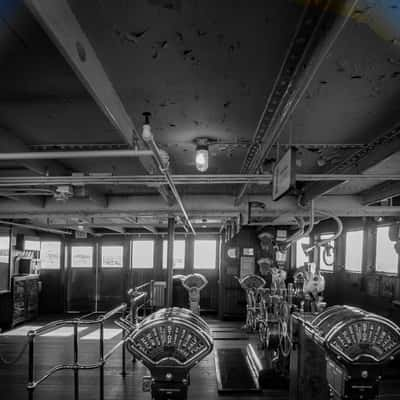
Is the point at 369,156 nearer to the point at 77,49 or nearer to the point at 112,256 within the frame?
the point at 77,49

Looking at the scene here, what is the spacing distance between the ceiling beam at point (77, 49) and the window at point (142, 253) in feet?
30.8

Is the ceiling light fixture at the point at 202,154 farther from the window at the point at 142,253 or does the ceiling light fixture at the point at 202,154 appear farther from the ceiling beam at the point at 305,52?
the window at the point at 142,253

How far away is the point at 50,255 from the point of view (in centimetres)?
1128

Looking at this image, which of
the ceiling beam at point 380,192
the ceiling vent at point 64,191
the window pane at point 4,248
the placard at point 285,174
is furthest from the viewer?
the window pane at point 4,248

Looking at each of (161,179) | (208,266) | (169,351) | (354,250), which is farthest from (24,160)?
(208,266)

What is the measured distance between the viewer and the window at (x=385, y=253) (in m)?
5.74

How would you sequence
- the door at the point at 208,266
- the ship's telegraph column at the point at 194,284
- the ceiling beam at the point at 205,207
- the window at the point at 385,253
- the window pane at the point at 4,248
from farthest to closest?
1. the door at the point at 208,266
2. the ship's telegraph column at the point at 194,284
3. the window pane at the point at 4,248
4. the window at the point at 385,253
5. the ceiling beam at the point at 205,207

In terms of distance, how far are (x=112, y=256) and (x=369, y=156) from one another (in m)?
9.48

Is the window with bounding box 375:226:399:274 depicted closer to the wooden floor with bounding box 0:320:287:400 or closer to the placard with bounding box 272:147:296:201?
the wooden floor with bounding box 0:320:287:400

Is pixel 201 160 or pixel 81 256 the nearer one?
pixel 201 160

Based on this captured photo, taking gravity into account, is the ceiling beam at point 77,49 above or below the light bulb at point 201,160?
above

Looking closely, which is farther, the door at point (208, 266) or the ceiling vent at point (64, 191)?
the door at point (208, 266)

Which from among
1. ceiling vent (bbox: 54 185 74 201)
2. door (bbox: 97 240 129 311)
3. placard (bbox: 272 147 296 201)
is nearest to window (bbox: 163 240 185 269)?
door (bbox: 97 240 129 311)

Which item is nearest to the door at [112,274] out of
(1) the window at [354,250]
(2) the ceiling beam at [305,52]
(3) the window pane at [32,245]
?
(3) the window pane at [32,245]
